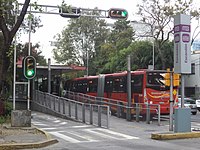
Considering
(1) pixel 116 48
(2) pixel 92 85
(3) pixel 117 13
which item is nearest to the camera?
(3) pixel 117 13

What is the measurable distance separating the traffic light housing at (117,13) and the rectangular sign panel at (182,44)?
7353 mm

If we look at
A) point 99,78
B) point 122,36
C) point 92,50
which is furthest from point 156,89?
point 92,50

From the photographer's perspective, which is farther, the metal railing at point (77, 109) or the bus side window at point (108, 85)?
the bus side window at point (108, 85)

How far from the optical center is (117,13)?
23.4 metres

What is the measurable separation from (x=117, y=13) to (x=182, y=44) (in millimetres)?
8280

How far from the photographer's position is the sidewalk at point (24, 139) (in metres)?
12.3

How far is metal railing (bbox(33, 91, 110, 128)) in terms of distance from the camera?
20.1 m

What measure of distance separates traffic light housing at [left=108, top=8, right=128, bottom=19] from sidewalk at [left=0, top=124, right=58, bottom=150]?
963cm

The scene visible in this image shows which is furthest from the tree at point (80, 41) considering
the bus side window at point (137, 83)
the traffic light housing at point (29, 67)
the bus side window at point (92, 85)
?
the traffic light housing at point (29, 67)

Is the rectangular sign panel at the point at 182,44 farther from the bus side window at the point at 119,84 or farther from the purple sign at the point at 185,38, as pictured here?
the bus side window at the point at 119,84

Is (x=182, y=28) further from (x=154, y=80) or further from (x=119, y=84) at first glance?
(x=119, y=84)

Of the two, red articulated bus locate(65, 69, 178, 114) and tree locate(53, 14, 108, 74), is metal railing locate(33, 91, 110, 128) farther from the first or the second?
tree locate(53, 14, 108, 74)

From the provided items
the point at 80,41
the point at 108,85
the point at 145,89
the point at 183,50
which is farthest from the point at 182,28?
the point at 80,41

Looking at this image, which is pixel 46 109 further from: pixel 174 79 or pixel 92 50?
pixel 92 50
